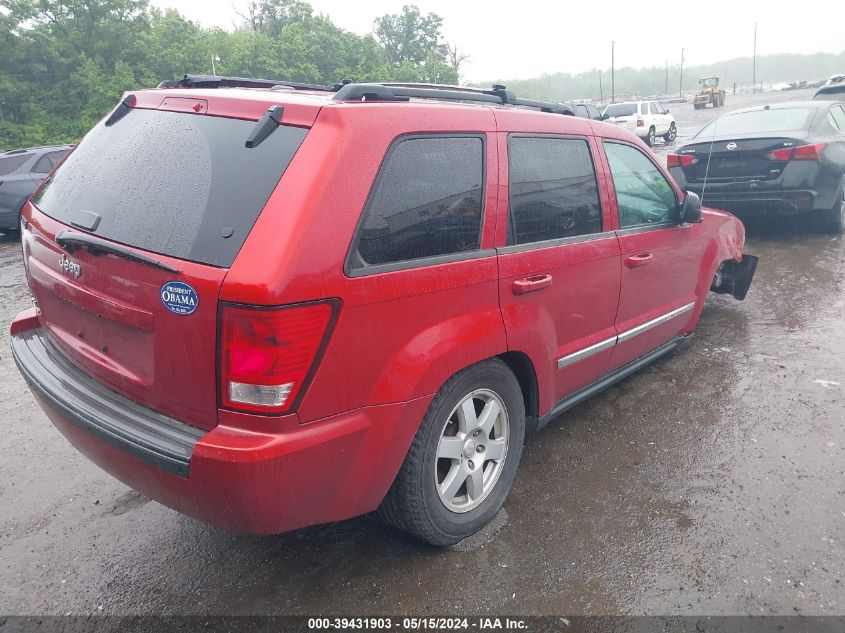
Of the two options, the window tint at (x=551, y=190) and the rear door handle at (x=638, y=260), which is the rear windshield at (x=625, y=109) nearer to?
the rear door handle at (x=638, y=260)

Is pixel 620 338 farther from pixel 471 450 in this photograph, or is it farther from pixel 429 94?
pixel 429 94

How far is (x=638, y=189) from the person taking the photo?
369 cm

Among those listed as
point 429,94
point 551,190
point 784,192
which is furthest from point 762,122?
point 429,94

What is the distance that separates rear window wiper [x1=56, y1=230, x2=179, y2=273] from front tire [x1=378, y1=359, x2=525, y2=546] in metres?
1.12

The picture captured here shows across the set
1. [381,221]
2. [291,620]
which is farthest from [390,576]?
[381,221]

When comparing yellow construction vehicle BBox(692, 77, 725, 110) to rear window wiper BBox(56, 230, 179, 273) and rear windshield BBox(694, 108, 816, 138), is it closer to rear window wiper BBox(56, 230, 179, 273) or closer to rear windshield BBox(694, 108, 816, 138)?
rear windshield BBox(694, 108, 816, 138)

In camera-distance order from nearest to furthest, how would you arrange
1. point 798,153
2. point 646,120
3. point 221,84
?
point 221,84 < point 798,153 < point 646,120

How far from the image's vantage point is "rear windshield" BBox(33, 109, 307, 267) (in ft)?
6.71

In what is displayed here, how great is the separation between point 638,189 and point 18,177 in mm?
11243

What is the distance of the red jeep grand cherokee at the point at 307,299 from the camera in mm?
1982

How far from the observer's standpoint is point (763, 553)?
2580 mm

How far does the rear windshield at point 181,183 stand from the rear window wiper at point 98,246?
0.04 m

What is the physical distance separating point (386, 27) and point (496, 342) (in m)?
64.5

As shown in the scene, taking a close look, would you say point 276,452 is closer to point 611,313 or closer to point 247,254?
point 247,254
